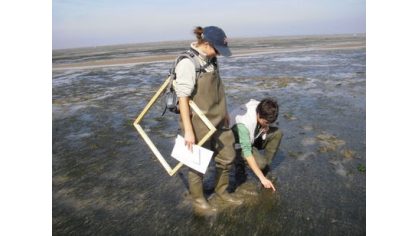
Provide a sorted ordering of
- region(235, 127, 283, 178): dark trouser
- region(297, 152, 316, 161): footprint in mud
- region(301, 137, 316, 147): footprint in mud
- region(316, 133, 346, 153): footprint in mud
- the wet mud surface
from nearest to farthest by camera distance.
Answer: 1. the wet mud surface
2. region(235, 127, 283, 178): dark trouser
3. region(297, 152, 316, 161): footprint in mud
4. region(316, 133, 346, 153): footprint in mud
5. region(301, 137, 316, 147): footprint in mud

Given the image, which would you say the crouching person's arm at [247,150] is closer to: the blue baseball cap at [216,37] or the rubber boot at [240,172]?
the rubber boot at [240,172]

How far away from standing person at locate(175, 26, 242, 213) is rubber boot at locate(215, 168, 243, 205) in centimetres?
18

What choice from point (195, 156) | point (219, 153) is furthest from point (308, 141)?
point (195, 156)

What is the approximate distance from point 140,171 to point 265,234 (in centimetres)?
230

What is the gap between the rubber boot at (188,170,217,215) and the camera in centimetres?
371

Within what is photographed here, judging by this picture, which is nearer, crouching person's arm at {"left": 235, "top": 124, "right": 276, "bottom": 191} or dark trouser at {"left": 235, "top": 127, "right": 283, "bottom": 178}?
crouching person's arm at {"left": 235, "top": 124, "right": 276, "bottom": 191}

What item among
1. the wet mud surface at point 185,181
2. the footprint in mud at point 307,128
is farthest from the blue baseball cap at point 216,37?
the footprint in mud at point 307,128

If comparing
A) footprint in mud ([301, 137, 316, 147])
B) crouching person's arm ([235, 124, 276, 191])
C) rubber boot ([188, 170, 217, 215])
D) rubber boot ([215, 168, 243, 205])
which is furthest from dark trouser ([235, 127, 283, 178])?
footprint in mud ([301, 137, 316, 147])

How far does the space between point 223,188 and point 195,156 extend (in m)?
0.81

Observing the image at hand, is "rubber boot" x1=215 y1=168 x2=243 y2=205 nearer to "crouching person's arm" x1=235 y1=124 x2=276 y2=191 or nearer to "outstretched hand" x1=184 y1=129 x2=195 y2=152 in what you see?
"crouching person's arm" x1=235 y1=124 x2=276 y2=191

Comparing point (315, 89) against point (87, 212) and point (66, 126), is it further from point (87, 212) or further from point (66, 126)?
point (87, 212)

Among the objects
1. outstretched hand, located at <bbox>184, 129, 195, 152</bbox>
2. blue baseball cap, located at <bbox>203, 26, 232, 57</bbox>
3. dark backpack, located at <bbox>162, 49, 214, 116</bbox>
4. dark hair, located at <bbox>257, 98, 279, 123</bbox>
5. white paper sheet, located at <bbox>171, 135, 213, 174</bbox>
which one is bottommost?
white paper sheet, located at <bbox>171, 135, 213, 174</bbox>

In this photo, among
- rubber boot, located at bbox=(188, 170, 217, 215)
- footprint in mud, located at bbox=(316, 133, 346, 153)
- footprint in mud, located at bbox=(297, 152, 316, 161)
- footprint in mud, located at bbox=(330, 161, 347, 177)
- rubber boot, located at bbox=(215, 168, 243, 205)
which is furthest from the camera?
footprint in mud, located at bbox=(316, 133, 346, 153)

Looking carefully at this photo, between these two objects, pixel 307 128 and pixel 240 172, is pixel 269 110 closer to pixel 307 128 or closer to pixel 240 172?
pixel 240 172
